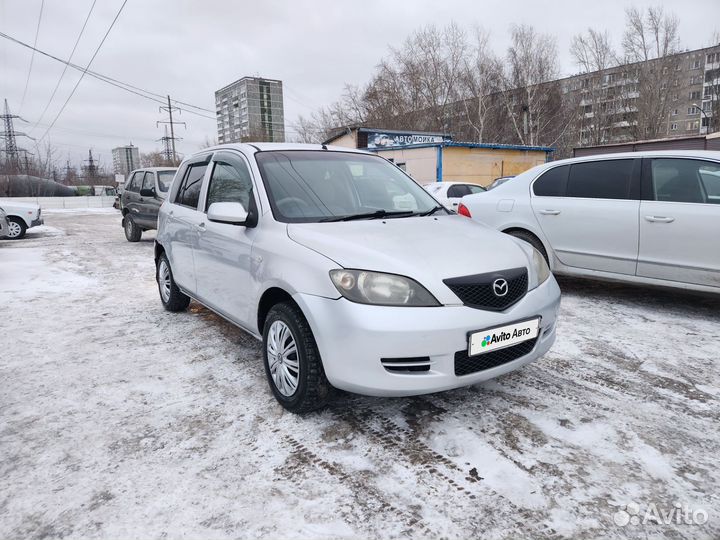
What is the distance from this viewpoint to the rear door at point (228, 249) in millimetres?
3227

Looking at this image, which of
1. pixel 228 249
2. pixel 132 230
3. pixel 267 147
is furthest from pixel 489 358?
pixel 132 230

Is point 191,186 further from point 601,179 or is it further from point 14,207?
point 14,207

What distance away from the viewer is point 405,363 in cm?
239

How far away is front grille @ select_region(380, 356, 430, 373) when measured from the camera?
2.38 m

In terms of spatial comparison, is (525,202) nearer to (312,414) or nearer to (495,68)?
(312,414)

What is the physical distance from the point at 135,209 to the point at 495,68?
114 feet

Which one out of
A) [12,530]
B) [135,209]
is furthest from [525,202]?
[135,209]

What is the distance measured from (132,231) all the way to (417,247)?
11.3 m

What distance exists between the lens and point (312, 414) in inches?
112

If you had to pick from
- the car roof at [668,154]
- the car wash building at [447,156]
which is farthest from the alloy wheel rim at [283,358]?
the car wash building at [447,156]

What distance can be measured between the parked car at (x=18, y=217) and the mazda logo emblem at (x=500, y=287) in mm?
14660

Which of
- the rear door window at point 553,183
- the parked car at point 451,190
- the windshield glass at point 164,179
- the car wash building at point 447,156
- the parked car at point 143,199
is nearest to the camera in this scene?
the rear door window at point 553,183

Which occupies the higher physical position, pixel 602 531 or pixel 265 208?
pixel 265 208

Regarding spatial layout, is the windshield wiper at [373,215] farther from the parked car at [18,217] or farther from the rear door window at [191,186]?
the parked car at [18,217]
